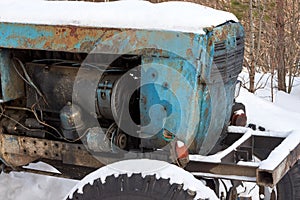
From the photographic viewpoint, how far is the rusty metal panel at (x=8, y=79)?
3664mm

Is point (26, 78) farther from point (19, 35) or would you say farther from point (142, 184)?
point (142, 184)

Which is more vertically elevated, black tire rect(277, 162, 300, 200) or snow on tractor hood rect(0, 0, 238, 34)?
snow on tractor hood rect(0, 0, 238, 34)

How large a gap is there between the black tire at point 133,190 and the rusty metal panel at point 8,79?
1.02 m

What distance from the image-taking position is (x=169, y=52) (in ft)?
10.4

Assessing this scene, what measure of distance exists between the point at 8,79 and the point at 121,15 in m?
0.97

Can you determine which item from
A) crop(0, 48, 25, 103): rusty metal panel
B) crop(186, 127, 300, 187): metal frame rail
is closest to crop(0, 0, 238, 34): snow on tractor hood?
crop(0, 48, 25, 103): rusty metal panel

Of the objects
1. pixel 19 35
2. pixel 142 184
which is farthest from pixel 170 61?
pixel 19 35

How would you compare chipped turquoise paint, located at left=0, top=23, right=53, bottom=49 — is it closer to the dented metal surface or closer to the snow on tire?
the dented metal surface

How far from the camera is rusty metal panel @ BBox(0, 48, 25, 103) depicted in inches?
144

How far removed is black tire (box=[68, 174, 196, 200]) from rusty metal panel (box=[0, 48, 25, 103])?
1.02 m

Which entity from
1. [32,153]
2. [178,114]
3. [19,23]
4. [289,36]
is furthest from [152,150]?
[289,36]

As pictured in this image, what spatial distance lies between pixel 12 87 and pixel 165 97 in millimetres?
1158

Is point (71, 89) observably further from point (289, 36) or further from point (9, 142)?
point (289, 36)

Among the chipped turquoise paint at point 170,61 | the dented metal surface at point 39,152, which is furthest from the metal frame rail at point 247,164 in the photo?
the dented metal surface at point 39,152
